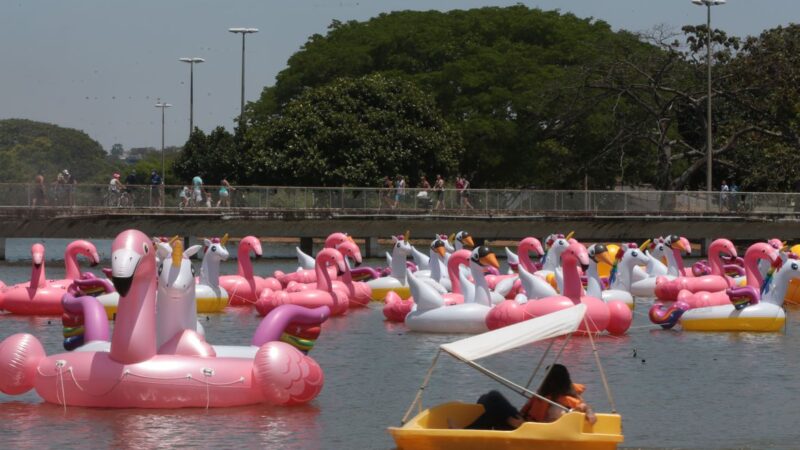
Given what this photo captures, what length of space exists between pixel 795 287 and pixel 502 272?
12.0 m

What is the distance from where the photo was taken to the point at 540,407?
1538 centimetres

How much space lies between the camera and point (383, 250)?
59688mm

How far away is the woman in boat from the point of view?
1526 centimetres

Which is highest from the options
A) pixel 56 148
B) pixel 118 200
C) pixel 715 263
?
pixel 56 148

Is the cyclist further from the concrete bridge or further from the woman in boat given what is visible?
the woman in boat

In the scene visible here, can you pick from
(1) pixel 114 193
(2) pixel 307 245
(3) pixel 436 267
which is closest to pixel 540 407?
(3) pixel 436 267

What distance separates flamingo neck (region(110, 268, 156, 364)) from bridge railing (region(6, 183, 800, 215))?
106 feet

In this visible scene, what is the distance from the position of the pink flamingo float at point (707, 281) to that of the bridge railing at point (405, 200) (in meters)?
17.0

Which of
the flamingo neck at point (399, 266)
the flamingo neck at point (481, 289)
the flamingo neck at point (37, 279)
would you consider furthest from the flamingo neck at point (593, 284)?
the flamingo neck at point (37, 279)

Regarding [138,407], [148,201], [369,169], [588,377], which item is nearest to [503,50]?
[369,169]

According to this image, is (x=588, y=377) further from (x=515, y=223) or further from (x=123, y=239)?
(x=515, y=223)

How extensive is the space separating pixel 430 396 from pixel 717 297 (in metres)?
11.0

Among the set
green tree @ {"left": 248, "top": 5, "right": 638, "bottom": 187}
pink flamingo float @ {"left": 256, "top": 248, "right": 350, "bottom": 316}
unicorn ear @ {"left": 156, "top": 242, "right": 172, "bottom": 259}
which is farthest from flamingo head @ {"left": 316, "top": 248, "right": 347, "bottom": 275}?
green tree @ {"left": 248, "top": 5, "right": 638, "bottom": 187}

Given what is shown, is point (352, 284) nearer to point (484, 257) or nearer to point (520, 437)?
point (484, 257)
